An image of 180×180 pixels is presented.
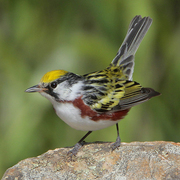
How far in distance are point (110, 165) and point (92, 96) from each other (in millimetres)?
815

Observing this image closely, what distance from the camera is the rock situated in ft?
11.5

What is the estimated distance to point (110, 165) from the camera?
3.71m

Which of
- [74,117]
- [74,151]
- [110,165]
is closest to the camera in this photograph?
[110,165]

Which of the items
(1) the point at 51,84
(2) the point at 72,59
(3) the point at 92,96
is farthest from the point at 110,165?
(2) the point at 72,59

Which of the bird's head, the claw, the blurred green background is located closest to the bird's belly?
the bird's head

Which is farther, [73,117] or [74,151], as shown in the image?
[74,151]

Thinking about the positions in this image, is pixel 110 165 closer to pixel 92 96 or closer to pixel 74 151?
pixel 74 151

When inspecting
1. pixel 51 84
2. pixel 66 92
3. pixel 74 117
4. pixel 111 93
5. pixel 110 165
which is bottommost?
pixel 110 165

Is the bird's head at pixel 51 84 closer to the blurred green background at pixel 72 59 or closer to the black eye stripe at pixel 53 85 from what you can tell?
the black eye stripe at pixel 53 85

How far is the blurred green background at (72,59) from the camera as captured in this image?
16.3 feet

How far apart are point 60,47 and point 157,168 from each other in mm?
2432

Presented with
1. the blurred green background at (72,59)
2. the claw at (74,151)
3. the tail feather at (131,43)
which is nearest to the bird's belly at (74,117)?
the claw at (74,151)

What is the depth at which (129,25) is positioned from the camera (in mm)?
5004

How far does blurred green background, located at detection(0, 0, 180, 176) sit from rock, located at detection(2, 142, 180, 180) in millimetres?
1015
